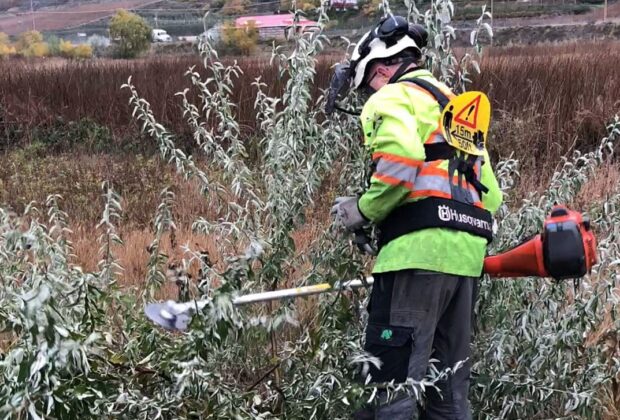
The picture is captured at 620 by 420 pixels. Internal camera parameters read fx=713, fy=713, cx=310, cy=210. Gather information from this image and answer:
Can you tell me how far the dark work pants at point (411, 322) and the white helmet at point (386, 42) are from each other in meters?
0.74

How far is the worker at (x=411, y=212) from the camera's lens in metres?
2.25

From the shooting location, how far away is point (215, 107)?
316cm

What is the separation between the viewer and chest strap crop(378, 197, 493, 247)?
2297 mm

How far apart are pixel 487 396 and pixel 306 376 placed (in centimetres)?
76

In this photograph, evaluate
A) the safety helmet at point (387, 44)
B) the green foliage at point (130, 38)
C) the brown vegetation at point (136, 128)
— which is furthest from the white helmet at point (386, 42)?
the green foliage at point (130, 38)

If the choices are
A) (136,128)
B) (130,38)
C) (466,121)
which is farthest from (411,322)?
(130,38)

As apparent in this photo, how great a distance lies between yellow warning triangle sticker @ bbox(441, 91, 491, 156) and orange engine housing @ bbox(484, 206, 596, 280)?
13.9 inches

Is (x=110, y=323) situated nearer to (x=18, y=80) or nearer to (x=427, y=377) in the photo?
(x=427, y=377)

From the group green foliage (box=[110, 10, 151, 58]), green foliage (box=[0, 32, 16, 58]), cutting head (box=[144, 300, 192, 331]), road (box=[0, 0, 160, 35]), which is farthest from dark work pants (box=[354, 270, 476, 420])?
road (box=[0, 0, 160, 35])

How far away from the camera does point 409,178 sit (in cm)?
221

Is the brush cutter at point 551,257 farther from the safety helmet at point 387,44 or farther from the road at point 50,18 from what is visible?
the road at point 50,18

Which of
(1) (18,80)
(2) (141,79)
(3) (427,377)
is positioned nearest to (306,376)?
(3) (427,377)

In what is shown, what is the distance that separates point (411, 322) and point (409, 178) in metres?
0.50

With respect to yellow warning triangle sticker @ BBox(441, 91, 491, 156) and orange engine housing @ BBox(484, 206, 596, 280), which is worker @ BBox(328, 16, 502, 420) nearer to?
yellow warning triangle sticker @ BBox(441, 91, 491, 156)
